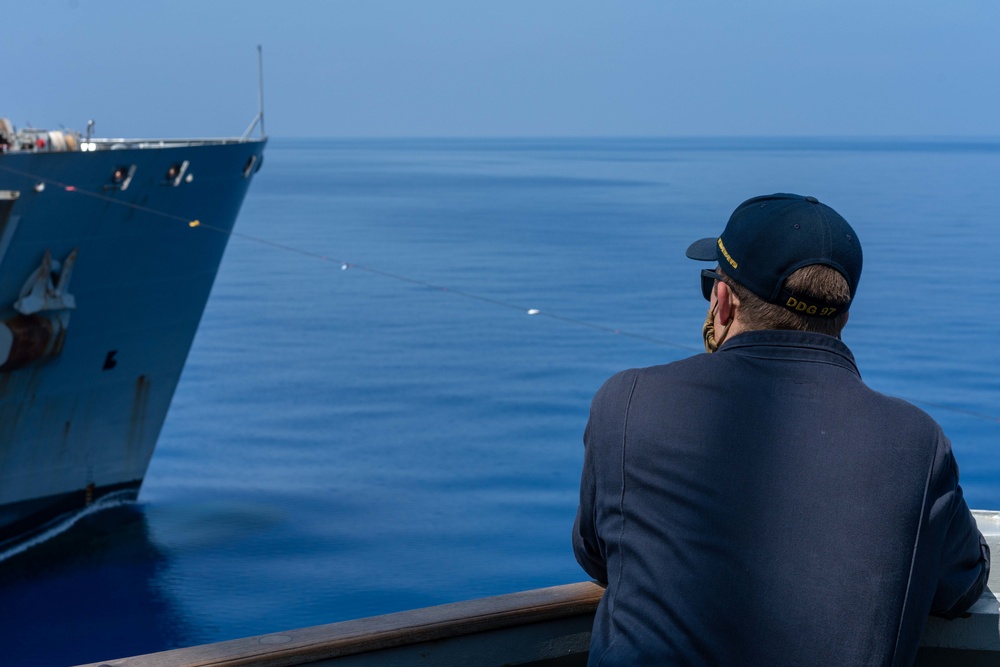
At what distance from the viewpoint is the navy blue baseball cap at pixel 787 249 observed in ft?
5.01

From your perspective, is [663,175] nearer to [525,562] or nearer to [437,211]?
[437,211]

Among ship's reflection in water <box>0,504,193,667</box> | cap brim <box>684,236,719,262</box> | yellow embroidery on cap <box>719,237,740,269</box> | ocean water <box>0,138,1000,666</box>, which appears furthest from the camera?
ocean water <box>0,138,1000,666</box>

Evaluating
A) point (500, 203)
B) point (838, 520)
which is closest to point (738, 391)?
point (838, 520)

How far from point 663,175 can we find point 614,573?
91263mm

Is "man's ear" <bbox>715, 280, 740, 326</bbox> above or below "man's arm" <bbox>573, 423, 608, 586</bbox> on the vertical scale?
above

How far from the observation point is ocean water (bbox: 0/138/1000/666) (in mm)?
12367

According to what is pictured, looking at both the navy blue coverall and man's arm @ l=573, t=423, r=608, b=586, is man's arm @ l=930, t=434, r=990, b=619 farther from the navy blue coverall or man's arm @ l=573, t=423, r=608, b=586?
man's arm @ l=573, t=423, r=608, b=586

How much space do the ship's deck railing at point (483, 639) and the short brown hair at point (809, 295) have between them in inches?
24.8

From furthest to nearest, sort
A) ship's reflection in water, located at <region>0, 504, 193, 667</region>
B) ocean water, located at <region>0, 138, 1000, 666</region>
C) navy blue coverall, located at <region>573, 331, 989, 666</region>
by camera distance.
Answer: ocean water, located at <region>0, 138, 1000, 666</region>, ship's reflection in water, located at <region>0, 504, 193, 667</region>, navy blue coverall, located at <region>573, 331, 989, 666</region>

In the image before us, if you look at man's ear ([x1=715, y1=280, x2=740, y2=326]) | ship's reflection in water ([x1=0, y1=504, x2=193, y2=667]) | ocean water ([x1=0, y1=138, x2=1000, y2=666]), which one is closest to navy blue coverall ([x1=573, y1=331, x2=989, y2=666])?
man's ear ([x1=715, y1=280, x2=740, y2=326])

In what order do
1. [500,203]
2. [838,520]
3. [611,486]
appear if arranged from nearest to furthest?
[838,520], [611,486], [500,203]

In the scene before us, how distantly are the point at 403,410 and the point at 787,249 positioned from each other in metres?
18.8

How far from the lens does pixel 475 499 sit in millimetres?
16016

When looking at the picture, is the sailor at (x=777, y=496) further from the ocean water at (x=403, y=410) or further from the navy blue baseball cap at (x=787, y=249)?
the ocean water at (x=403, y=410)
